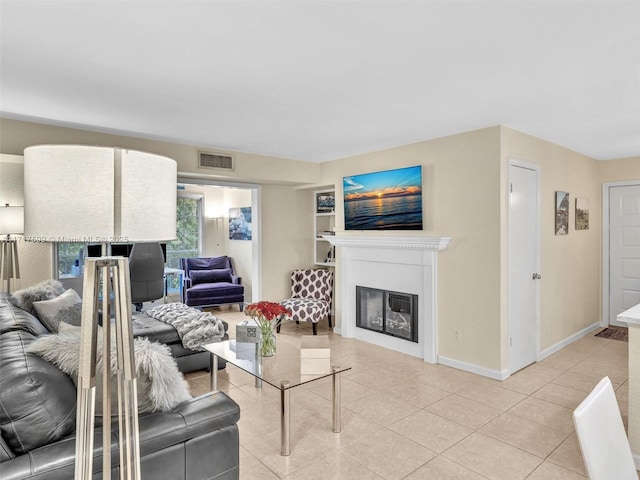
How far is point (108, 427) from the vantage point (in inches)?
54.6

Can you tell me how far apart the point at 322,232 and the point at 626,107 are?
4.08m

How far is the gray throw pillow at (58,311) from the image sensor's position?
3096 mm

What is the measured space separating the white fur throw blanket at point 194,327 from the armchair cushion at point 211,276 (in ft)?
8.61

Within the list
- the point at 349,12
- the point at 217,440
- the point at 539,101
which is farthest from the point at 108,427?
the point at 539,101

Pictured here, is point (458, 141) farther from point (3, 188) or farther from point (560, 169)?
point (3, 188)

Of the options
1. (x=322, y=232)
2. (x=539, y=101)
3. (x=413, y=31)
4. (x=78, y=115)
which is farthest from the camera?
(x=322, y=232)

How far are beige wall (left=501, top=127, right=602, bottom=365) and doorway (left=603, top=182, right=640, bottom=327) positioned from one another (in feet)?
0.39

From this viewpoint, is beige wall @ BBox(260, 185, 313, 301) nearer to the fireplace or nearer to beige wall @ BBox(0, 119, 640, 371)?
beige wall @ BBox(0, 119, 640, 371)

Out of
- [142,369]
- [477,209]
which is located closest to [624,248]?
[477,209]

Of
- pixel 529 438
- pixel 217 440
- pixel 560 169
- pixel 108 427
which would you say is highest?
pixel 560 169

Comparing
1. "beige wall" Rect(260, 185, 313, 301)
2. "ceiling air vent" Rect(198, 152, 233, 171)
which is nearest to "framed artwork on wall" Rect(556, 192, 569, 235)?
"beige wall" Rect(260, 185, 313, 301)

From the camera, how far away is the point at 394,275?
4574mm

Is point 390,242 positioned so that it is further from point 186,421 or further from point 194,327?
point 186,421

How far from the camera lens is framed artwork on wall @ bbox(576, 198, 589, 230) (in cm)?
496
